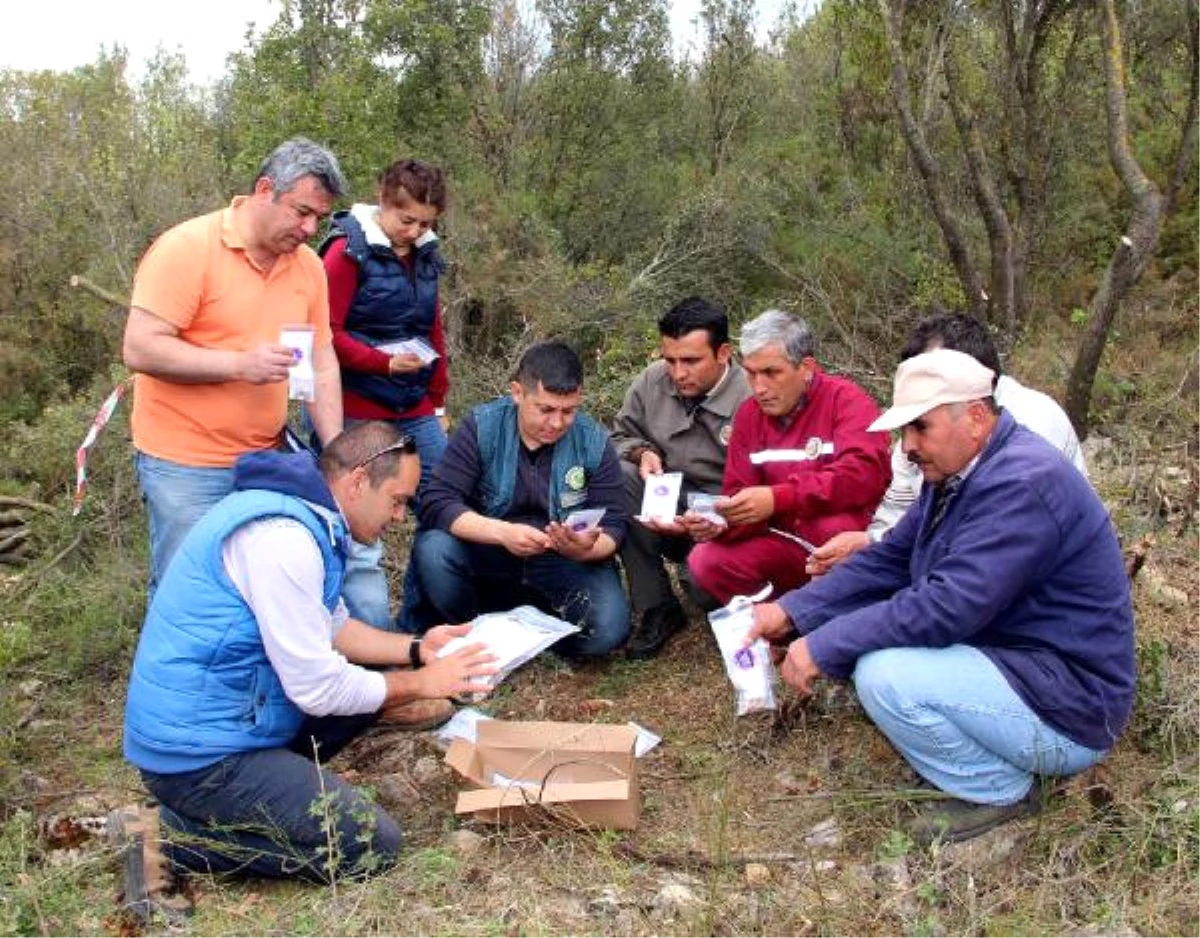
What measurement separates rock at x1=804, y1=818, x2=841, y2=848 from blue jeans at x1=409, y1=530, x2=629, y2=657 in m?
1.45

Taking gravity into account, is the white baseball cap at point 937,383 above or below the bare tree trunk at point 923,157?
below

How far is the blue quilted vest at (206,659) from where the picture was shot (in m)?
2.96

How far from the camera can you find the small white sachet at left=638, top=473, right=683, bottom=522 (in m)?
4.49

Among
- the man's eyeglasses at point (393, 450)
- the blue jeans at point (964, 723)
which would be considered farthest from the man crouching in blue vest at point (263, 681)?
the blue jeans at point (964, 723)

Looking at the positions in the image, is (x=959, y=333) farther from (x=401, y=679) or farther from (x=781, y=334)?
(x=401, y=679)

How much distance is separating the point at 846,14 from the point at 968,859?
7.55 metres

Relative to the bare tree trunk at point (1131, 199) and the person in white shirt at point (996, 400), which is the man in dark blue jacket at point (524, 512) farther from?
the bare tree trunk at point (1131, 199)

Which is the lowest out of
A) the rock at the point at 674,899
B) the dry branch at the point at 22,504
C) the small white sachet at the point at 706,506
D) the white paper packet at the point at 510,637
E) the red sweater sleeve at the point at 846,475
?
the rock at the point at 674,899

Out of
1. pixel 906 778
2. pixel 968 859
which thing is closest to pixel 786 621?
pixel 906 778

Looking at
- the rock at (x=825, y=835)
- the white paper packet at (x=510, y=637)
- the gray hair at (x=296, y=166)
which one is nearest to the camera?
the rock at (x=825, y=835)

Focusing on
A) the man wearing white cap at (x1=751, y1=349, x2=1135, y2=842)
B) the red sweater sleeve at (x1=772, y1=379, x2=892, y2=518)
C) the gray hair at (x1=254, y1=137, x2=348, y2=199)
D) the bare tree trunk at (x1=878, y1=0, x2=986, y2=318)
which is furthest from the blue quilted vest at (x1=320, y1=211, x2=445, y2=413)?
the bare tree trunk at (x1=878, y1=0, x2=986, y2=318)

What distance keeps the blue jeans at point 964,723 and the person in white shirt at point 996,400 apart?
61 centimetres

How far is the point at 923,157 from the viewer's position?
7535 mm

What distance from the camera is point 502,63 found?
39.2ft
